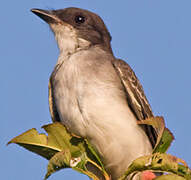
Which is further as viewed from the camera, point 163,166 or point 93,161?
point 93,161

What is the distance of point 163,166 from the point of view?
435 centimetres

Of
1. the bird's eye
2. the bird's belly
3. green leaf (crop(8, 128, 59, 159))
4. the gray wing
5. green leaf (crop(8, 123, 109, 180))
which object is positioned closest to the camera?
green leaf (crop(8, 123, 109, 180))

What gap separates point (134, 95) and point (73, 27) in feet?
6.17

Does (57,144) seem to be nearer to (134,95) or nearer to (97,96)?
(97,96)

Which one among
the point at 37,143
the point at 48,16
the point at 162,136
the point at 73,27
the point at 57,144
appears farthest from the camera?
the point at 73,27

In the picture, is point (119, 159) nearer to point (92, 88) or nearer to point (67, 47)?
point (92, 88)

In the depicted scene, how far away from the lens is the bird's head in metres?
7.43

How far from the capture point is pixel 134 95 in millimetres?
7012

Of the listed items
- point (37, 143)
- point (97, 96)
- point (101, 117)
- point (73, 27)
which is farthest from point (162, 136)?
point (73, 27)

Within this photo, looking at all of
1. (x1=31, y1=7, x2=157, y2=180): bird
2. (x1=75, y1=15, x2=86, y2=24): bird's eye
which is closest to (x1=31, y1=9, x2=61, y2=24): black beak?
(x1=31, y1=7, x2=157, y2=180): bird

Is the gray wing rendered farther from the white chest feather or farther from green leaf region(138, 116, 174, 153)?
green leaf region(138, 116, 174, 153)

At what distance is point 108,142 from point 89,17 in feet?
9.84

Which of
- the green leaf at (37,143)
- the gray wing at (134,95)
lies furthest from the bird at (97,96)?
the green leaf at (37,143)

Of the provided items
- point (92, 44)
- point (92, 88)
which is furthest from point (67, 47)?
point (92, 88)
